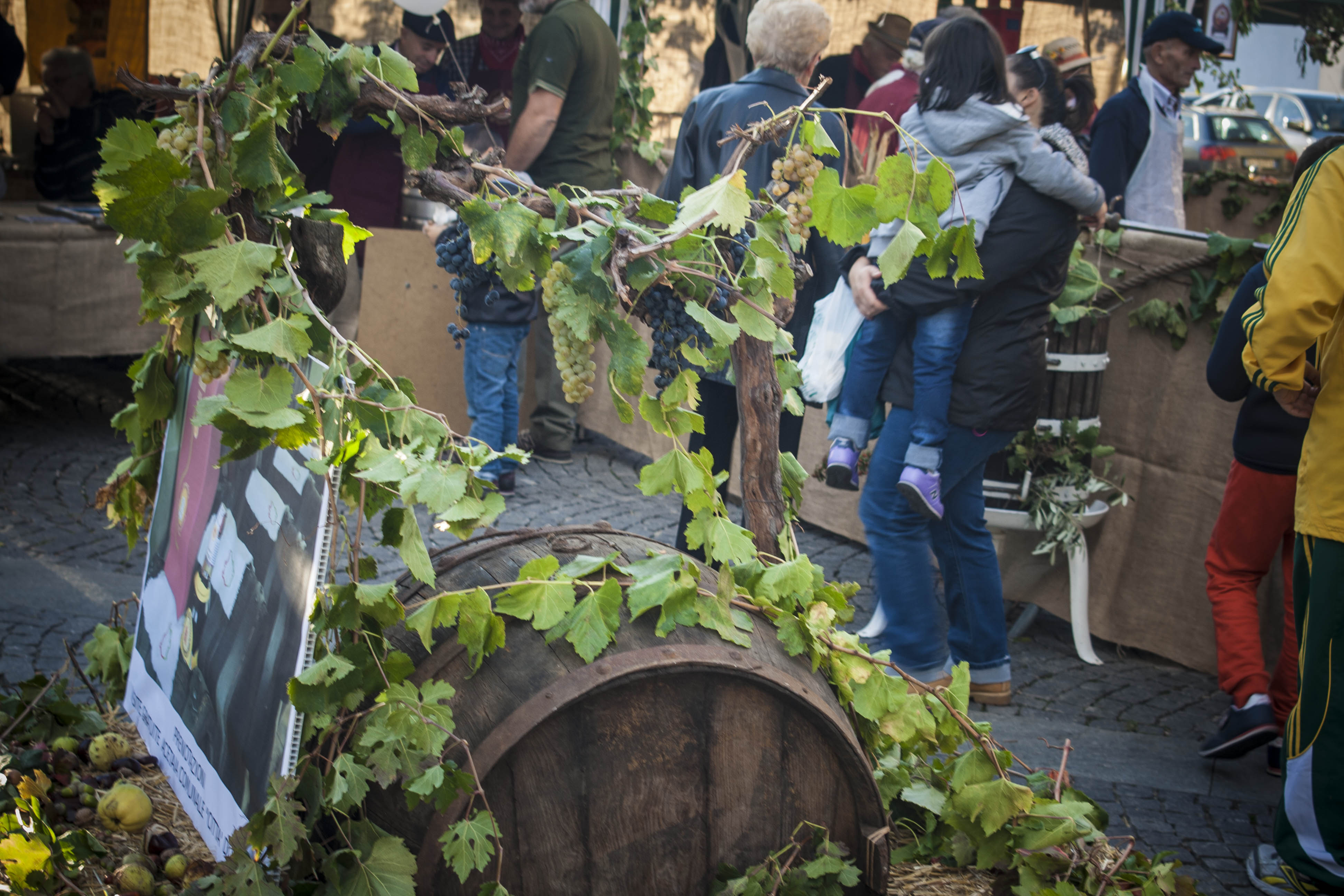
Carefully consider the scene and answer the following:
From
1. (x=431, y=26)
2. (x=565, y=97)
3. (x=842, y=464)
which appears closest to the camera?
(x=842, y=464)

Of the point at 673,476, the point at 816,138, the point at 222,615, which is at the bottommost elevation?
the point at 222,615

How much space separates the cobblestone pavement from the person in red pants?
0.67 ft

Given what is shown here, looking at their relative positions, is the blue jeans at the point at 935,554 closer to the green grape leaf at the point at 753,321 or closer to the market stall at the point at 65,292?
the green grape leaf at the point at 753,321

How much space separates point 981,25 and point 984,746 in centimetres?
213

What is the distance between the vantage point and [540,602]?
176 centimetres

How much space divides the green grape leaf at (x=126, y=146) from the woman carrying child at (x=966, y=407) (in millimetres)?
2295

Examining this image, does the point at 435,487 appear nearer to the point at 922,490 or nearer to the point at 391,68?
the point at 391,68

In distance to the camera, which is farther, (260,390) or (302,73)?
(302,73)

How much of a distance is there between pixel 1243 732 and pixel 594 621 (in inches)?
99.5

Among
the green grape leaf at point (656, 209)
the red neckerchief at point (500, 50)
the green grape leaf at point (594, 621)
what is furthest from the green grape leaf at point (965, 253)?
the red neckerchief at point (500, 50)

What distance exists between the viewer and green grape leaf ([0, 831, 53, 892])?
1.78m

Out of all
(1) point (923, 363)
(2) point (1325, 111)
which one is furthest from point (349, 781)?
(2) point (1325, 111)

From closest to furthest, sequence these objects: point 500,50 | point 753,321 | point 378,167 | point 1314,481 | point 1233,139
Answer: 1. point 753,321
2. point 1314,481
3. point 378,167
4. point 500,50
5. point 1233,139

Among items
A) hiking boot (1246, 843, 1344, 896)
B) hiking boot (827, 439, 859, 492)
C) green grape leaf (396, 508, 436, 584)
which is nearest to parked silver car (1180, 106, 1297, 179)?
hiking boot (827, 439, 859, 492)
